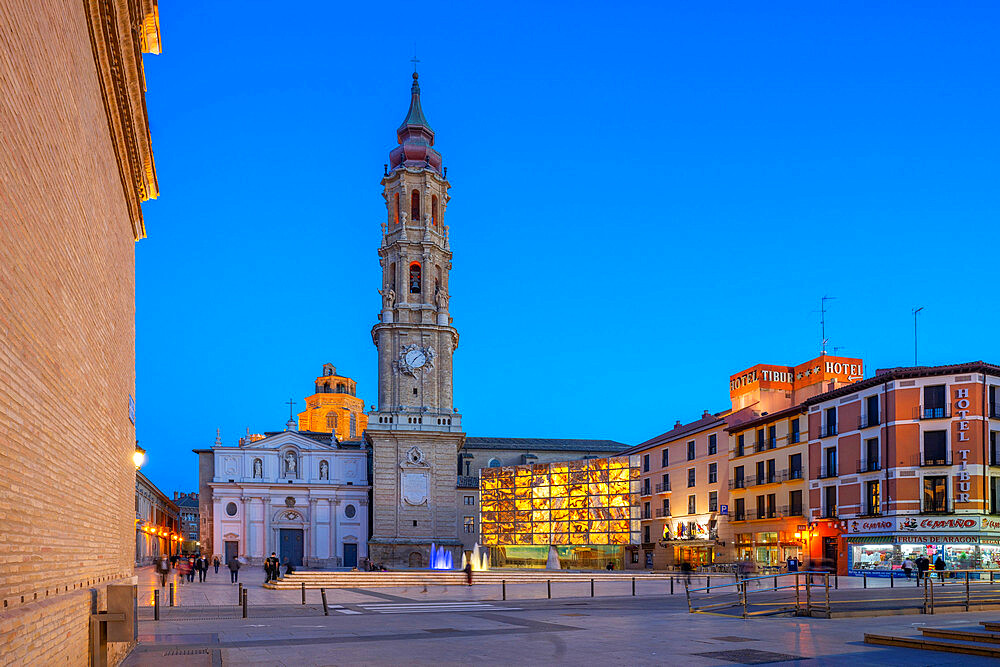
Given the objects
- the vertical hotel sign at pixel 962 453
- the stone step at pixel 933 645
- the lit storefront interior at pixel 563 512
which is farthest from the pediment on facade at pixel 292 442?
the stone step at pixel 933 645

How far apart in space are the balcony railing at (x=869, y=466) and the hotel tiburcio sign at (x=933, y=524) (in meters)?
2.61

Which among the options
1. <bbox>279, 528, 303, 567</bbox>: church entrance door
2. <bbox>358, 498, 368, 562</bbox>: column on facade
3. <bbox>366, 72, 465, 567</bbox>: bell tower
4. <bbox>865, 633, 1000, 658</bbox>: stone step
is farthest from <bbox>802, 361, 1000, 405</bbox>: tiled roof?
<bbox>279, 528, 303, 567</bbox>: church entrance door

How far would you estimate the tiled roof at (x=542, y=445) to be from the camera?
94.8m

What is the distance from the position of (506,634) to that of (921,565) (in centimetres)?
2707

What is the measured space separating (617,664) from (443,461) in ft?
205

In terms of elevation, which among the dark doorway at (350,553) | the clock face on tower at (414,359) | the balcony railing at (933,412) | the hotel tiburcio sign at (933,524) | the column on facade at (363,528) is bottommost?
the dark doorway at (350,553)

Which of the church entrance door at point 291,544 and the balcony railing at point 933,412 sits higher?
the balcony railing at point 933,412

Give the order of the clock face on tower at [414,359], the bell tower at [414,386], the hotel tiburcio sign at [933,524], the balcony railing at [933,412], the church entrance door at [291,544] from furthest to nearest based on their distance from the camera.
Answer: the church entrance door at [291,544], the clock face on tower at [414,359], the bell tower at [414,386], the balcony railing at [933,412], the hotel tiburcio sign at [933,524]

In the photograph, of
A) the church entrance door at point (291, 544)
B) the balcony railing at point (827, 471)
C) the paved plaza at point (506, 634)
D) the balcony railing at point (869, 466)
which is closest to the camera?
the paved plaza at point (506, 634)

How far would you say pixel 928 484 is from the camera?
44.4 m

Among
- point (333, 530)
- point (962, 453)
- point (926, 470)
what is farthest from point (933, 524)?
point (333, 530)

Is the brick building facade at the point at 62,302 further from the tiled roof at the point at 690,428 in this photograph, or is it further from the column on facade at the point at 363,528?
the column on facade at the point at 363,528

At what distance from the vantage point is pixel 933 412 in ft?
147

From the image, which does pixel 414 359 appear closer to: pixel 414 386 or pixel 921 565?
pixel 414 386
